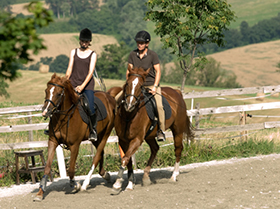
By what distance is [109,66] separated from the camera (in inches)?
3971

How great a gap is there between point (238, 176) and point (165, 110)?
2025 mm

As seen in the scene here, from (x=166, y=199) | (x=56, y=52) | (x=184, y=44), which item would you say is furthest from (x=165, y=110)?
(x=56, y=52)

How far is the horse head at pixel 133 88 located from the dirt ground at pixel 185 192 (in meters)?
1.58

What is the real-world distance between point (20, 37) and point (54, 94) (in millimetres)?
3754

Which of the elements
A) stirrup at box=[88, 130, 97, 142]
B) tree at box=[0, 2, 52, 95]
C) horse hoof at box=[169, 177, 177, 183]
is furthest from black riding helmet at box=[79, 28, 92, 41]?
tree at box=[0, 2, 52, 95]

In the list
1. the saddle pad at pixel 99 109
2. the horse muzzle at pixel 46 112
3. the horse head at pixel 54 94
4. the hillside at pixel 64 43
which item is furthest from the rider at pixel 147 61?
the hillside at pixel 64 43

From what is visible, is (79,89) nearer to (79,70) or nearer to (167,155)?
(79,70)

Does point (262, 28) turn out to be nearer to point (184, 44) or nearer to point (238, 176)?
point (184, 44)

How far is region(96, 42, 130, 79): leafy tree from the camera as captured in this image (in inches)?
3915

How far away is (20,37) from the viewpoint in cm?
306

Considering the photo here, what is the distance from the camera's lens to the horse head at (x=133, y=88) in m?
6.84

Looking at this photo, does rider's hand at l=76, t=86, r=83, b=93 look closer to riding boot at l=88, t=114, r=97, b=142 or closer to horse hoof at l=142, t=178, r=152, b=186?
riding boot at l=88, t=114, r=97, b=142

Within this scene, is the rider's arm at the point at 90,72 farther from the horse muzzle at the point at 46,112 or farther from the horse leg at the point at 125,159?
the horse leg at the point at 125,159

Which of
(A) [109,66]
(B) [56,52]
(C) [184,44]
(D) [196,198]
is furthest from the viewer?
(B) [56,52]
